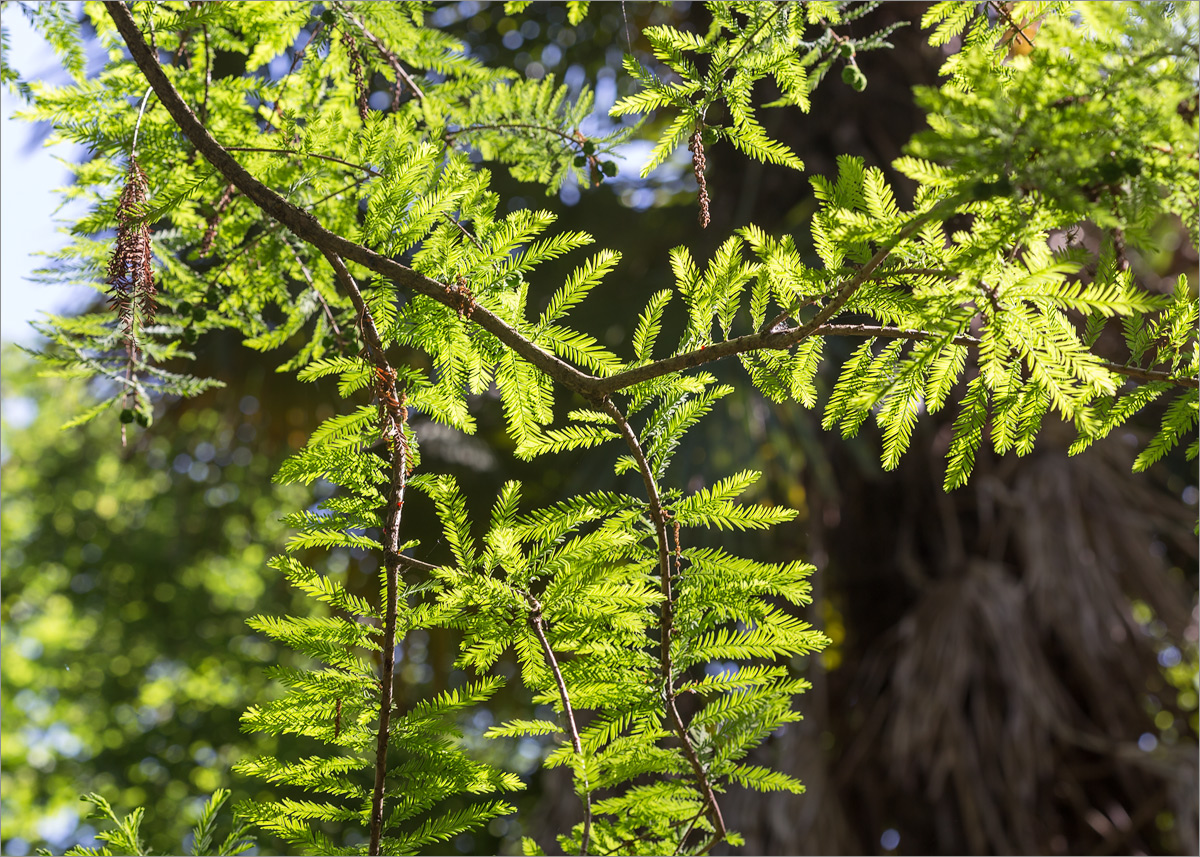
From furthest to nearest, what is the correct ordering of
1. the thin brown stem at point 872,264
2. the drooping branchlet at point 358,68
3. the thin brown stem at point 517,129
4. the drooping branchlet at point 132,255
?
the thin brown stem at point 517,129
the drooping branchlet at point 358,68
the drooping branchlet at point 132,255
the thin brown stem at point 872,264

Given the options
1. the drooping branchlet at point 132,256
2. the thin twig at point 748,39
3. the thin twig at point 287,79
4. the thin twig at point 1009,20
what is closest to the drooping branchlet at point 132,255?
the drooping branchlet at point 132,256

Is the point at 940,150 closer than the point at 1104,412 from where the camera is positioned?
Yes

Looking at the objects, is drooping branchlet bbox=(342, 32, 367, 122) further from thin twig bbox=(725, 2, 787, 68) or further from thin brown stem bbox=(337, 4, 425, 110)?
thin twig bbox=(725, 2, 787, 68)

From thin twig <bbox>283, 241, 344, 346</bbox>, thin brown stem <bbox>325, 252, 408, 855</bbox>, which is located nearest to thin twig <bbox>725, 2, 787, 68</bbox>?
thin brown stem <bbox>325, 252, 408, 855</bbox>

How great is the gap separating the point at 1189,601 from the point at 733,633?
1.99m

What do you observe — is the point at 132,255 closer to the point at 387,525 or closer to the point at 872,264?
the point at 387,525

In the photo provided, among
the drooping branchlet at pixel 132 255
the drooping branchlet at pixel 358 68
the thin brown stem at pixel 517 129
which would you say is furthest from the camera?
the thin brown stem at pixel 517 129

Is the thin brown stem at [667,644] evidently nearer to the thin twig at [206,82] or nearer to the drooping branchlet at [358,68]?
the drooping branchlet at [358,68]

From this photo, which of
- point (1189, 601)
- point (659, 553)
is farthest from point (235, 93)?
point (1189, 601)

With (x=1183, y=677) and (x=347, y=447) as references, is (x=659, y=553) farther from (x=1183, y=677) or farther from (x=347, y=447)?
(x=1183, y=677)

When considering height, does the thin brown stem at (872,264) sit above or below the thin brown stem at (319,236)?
below

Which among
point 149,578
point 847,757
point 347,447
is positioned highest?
point 149,578

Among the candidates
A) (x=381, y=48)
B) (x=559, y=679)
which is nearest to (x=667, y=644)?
(x=559, y=679)

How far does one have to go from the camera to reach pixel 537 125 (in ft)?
2.49
